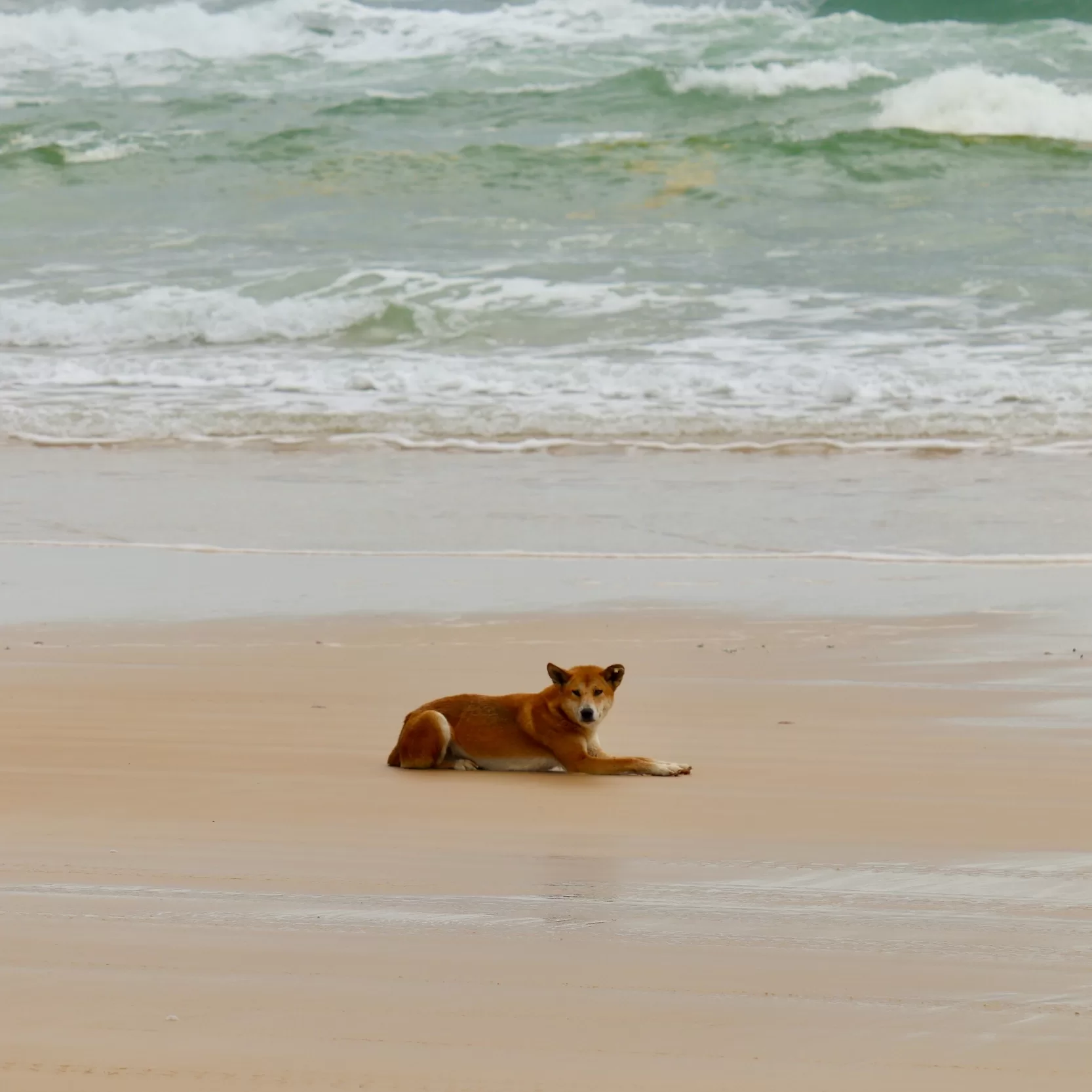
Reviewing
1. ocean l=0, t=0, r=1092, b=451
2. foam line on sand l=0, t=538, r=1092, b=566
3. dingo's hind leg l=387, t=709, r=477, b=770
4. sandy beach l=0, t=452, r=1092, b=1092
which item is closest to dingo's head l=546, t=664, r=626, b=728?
sandy beach l=0, t=452, r=1092, b=1092

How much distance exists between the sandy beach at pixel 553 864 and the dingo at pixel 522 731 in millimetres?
112

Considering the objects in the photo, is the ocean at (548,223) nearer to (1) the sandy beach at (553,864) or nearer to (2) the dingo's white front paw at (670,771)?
(1) the sandy beach at (553,864)

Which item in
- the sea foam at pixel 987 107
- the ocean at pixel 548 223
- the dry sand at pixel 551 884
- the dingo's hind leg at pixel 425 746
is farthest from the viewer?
the sea foam at pixel 987 107

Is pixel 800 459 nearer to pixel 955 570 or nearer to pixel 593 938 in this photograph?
pixel 955 570

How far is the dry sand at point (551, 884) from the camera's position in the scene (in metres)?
2.79

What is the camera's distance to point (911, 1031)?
2.86 m

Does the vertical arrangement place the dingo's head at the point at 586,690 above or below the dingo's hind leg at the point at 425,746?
above

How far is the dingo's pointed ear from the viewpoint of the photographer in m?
5.21

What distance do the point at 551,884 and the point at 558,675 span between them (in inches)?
57.5

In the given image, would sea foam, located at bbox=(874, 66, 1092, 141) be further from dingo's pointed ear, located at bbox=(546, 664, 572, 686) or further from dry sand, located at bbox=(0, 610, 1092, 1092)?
dingo's pointed ear, located at bbox=(546, 664, 572, 686)

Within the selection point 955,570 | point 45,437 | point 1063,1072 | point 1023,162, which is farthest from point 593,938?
point 1023,162

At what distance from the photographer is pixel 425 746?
5133 mm

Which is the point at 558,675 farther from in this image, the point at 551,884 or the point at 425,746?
the point at 551,884

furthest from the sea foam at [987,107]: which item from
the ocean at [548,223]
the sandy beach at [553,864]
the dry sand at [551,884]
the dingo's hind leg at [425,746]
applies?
the dingo's hind leg at [425,746]
